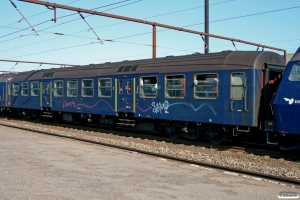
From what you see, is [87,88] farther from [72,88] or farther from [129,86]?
[129,86]

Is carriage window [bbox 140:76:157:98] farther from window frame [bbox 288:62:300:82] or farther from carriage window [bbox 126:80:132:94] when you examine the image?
window frame [bbox 288:62:300:82]

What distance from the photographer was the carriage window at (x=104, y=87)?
56.3 feet

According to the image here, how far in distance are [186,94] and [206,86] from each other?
0.90m

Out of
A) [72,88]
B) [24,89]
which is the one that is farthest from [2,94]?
[72,88]

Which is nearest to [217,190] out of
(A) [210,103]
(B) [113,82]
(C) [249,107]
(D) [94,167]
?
(D) [94,167]

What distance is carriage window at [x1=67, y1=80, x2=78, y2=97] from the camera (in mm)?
19469

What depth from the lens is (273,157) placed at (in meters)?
10.9

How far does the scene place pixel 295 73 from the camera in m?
9.95

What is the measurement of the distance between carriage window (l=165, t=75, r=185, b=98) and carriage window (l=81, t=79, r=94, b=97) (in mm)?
5414

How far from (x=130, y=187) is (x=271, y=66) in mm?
7131

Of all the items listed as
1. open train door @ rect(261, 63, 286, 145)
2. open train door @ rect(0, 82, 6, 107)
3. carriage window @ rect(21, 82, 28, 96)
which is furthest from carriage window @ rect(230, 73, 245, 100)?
open train door @ rect(0, 82, 6, 107)

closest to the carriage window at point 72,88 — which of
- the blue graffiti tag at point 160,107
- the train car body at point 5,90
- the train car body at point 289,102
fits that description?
the blue graffiti tag at point 160,107

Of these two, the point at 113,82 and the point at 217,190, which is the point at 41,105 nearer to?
the point at 113,82

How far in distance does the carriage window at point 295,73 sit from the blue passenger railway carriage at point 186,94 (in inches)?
20.7
